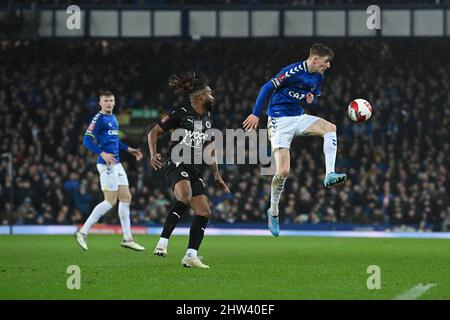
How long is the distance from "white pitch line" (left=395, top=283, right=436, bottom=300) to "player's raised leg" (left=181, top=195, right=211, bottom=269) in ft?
10.8

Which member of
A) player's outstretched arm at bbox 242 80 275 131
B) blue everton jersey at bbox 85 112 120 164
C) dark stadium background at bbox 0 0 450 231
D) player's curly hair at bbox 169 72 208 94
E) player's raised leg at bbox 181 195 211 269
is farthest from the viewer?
dark stadium background at bbox 0 0 450 231

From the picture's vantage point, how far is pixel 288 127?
43.3 feet

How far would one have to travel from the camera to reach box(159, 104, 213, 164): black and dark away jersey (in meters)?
12.3

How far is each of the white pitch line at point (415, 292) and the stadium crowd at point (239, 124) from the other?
1871cm

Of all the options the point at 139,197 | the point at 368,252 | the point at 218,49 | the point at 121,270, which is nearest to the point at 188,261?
the point at 121,270

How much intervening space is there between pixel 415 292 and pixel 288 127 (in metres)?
4.61

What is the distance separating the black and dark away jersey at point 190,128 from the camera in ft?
40.3

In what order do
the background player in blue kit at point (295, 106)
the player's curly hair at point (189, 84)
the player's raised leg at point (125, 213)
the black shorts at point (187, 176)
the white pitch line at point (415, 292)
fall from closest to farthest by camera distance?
the white pitch line at point (415, 292)
the black shorts at point (187, 176)
the player's curly hair at point (189, 84)
the background player in blue kit at point (295, 106)
the player's raised leg at point (125, 213)

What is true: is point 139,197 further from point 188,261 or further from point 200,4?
point 188,261

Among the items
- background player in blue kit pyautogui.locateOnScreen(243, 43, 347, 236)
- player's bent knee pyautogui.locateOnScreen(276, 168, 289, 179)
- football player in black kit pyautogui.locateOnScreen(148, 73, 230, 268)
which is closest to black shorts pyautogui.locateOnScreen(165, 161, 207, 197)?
football player in black kit pyautogui.locateOnScreen(148, 73, 230, 268)

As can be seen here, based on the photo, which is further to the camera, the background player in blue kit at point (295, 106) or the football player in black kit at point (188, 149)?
the background player in blue kit at point (295, 106)

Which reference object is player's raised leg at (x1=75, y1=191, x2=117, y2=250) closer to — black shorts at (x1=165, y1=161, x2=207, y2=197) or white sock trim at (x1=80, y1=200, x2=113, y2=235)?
white sock trim at (x1=80, y1=200, x2=113, y2=235)

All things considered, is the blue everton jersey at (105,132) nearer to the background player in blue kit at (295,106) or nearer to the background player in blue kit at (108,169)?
the background player in blue kit at (108,169)

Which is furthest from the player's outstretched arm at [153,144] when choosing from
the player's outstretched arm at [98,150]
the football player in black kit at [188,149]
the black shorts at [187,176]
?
the player's outstretched arm at [98,150]
